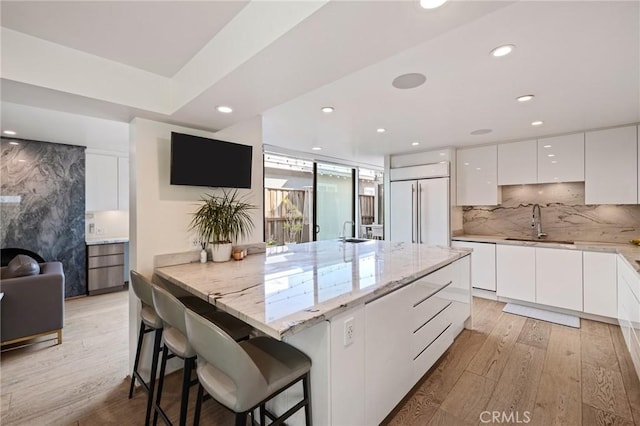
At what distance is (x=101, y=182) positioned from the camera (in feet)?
15.6

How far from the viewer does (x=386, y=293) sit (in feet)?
5.47

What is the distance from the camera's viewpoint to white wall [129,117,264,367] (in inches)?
88.6

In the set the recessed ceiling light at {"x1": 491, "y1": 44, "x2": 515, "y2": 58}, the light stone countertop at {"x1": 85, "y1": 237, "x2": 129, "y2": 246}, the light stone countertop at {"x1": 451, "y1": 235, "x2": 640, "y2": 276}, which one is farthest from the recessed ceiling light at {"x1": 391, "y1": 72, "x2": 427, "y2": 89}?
the light stone countertop at {"x1": 85, "y1": 237, "x2": 129, "y2": 246}

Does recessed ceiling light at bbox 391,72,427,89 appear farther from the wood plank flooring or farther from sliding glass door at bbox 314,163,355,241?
sliding glass door at bbox 314,163,355,241

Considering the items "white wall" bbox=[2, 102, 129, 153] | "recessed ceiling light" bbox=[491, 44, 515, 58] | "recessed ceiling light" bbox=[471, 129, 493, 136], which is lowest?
"recessed ceiling light" bbox=[491, 44, 515, 58]

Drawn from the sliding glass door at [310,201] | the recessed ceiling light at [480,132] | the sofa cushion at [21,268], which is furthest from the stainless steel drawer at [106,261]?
the recessed ceiling light at [480,132]

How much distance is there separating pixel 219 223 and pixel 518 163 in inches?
162

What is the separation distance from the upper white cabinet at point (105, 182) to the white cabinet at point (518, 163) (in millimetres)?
6239

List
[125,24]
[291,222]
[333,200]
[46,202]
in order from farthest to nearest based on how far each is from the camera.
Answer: [333,200] < [291,222] < [46,202] < [125,24]

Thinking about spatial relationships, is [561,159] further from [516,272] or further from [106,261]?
[106,261]

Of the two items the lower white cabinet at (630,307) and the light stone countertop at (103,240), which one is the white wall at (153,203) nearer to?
the light stone countertop at (103,240)

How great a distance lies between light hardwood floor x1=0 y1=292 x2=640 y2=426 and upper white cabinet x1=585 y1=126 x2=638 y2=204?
1546 millimetres

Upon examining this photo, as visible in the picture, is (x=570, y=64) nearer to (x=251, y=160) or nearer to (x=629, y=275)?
(x=629, y=275)

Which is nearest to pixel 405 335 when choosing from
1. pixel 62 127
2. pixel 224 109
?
pixel 224 109
